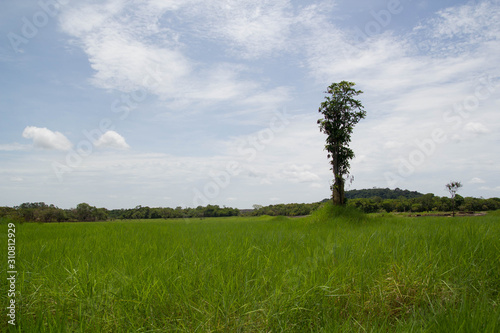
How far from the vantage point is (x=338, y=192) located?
16.1m

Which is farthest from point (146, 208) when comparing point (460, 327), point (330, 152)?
point (460, 327)

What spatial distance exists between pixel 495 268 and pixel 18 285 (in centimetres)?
630

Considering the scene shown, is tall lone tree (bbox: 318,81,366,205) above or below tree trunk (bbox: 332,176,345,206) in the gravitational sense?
above

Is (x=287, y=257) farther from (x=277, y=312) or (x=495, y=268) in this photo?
(x=495, y=268)

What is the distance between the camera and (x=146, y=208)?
141 ft

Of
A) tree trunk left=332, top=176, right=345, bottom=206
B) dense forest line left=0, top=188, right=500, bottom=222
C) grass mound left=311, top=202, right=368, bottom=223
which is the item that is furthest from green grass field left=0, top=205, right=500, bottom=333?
dense forest line left=0, top=188, right=500, bottom=222

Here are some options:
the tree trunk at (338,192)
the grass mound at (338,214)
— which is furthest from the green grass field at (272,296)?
the tree trunk at (338,192)

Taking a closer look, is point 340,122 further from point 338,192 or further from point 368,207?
point 368,207

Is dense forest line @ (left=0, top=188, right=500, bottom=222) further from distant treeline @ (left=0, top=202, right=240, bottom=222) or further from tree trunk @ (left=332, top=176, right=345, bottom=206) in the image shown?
tree trunk @ (left=332, top=176, right=345, bottom=206)

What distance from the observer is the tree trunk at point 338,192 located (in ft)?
52.6

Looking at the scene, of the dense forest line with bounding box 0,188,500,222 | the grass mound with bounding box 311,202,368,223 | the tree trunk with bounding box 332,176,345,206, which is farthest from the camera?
the dense forest line with bounding box 0,188,500,222

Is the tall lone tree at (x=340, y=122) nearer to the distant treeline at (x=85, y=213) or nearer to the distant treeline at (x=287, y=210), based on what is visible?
the distant treeline at (x=85, y=213)

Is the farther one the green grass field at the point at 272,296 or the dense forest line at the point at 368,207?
the dense forest line at the point at 368,207

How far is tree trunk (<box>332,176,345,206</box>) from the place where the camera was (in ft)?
52.6
